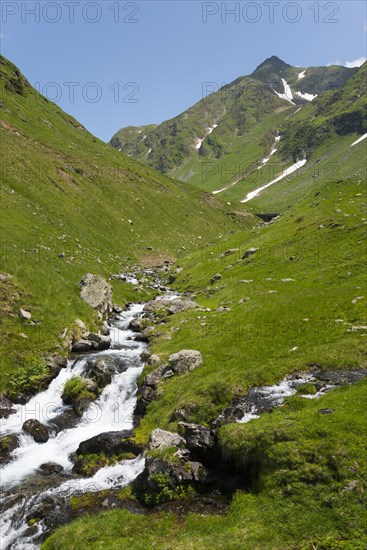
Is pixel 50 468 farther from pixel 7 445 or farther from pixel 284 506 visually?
pixel 284 506

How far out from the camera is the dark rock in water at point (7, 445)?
2219 centimetres

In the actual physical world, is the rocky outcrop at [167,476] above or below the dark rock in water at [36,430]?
below

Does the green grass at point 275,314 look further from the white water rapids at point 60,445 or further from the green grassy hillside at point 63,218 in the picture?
the green grassy hillside at point 63,218

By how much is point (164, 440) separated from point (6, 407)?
539 inches

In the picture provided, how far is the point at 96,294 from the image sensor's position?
1774 inches

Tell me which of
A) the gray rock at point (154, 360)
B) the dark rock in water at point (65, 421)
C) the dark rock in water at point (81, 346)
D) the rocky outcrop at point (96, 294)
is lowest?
the dark rock in water at point (65, 421)

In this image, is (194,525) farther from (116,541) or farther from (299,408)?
(299,408)

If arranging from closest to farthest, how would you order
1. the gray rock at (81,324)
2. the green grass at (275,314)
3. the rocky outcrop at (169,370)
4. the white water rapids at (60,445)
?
the white water rapids at (60,445) < the green grass at (275,314) < the rocky outcrop at (169,370) < the gray rock at (81,324)

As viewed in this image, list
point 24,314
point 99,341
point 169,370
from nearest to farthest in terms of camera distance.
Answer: point 169,370 → point 24,314 → point 99,341

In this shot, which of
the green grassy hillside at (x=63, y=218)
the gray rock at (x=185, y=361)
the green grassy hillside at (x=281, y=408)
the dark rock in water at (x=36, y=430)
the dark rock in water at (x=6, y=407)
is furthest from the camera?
the green grassy hillside at (x=63, y=218)

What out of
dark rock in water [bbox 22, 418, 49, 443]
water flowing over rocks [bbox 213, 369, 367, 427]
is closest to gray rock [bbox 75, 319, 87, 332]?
dark rock in water [bbox 22, 418, 49, 443]

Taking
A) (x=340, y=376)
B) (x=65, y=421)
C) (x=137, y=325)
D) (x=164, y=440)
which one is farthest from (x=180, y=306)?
(x=164, y=440)

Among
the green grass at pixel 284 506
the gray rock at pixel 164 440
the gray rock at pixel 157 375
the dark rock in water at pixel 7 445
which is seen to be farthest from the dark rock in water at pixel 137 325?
the green grass at pixel 284 506

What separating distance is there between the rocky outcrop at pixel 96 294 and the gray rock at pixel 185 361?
16587mm
